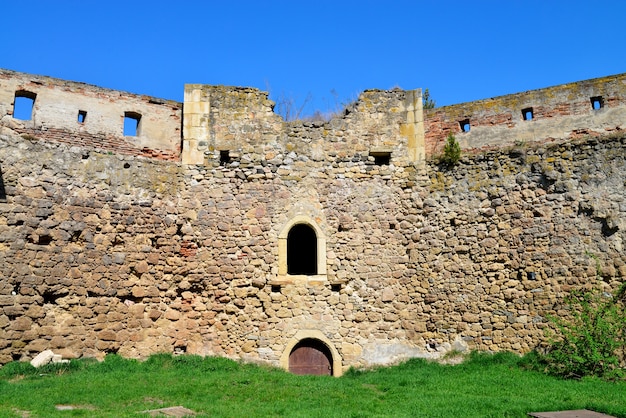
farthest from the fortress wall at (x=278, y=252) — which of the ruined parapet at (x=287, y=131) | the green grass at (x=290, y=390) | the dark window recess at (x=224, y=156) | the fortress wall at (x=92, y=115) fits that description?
the green grass at (x=290, y=390)

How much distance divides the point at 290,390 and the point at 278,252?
12.0ft

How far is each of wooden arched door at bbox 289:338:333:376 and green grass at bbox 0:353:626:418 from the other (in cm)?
72

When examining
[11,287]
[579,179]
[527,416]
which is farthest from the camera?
[579,179]

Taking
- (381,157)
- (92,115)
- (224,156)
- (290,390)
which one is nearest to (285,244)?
(224,156)

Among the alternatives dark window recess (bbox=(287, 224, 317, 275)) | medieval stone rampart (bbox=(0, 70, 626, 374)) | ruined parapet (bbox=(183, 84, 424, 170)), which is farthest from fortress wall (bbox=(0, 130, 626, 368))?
dark window recess (bbox=(287, 224, 317, 275))

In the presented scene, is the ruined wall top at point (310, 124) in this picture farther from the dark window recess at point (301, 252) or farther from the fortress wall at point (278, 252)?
the dark window recess at point (301, 252)

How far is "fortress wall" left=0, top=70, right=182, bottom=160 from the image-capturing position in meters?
12.2

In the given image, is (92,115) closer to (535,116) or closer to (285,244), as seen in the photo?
(285,244)

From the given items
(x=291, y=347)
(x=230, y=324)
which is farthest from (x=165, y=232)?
(x=291, y=347)

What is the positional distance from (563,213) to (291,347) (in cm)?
613

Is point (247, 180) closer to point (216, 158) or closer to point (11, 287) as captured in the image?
point (216, 158)

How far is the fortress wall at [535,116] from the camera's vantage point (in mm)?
12469

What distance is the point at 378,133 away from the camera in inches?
547

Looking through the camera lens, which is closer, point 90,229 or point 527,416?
point 527,416
